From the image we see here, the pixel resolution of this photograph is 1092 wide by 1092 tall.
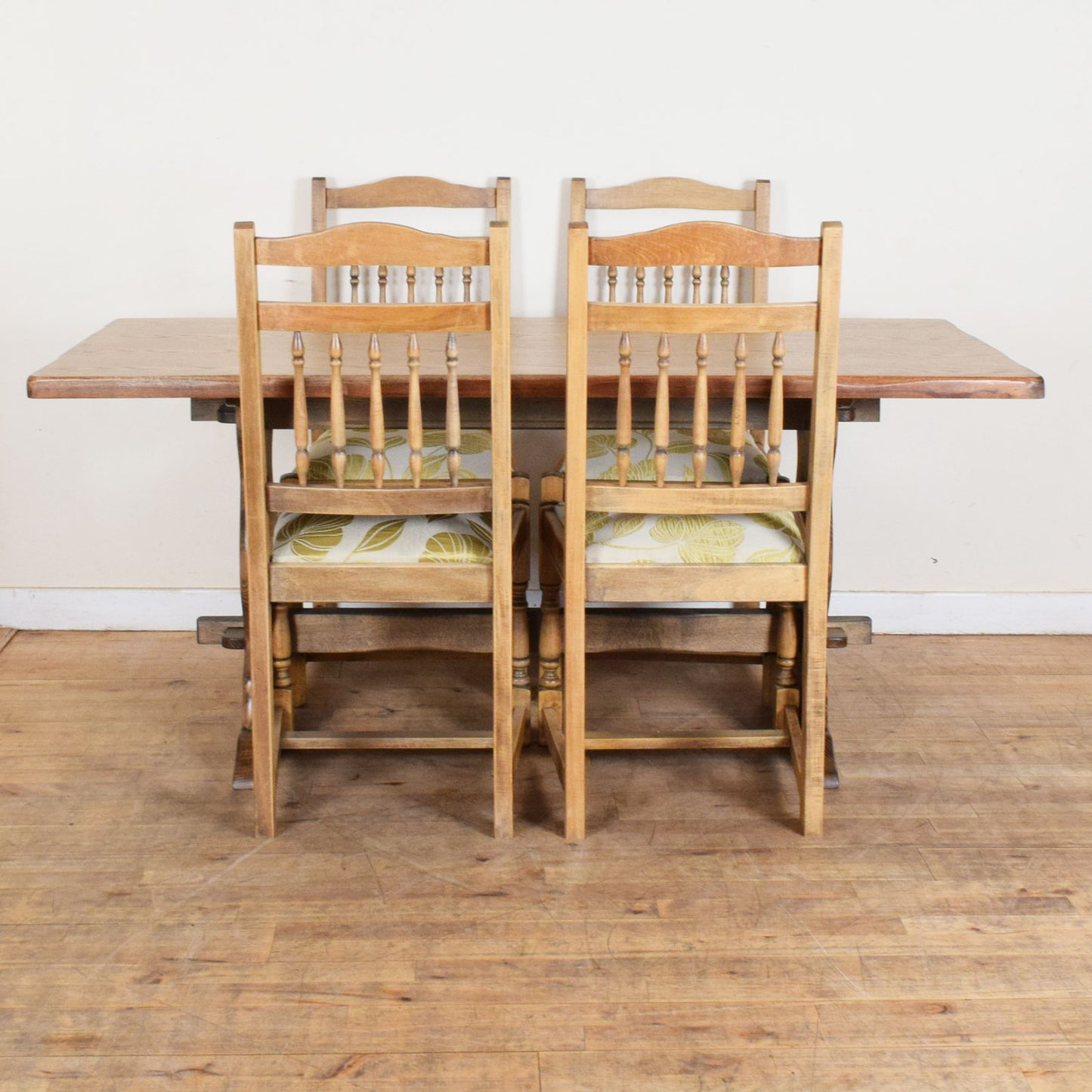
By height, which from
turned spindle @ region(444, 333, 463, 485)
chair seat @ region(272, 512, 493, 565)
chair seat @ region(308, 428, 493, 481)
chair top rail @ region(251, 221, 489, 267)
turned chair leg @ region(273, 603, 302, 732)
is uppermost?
chair top rail @ region(251, 221, 489, 267)

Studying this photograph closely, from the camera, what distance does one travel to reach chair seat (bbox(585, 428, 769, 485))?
2.33 metres

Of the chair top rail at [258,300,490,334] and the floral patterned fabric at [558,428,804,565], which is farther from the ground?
the chair top rail at [258,300,490,334]

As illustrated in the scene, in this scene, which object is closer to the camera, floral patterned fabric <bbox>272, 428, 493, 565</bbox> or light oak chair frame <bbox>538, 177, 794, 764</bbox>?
floral patterned fabric <bbox>272, 428, 493, 565</bbox>

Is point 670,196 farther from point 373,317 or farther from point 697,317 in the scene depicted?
point 373,317

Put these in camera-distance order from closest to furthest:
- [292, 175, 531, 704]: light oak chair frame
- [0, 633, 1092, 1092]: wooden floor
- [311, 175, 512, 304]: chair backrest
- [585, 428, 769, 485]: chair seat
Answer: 1. [0, 633, 1092, 1092]: wooden floor
2. [585, 428, 769, 485]: chair seat
3. [292, 175, 531, 704]: light oak chair frame
4. [311, 175, 512, 304]: chair backrest

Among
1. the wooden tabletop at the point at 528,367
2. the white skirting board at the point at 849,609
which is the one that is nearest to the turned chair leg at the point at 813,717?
the wooden tabletop at the point at 528,367

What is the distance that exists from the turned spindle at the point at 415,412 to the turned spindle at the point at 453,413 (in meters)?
0.05

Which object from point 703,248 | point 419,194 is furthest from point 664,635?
point 419,194

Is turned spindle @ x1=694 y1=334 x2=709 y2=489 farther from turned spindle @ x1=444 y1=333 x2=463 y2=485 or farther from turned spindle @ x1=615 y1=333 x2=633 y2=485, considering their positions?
turned spindle @ x1=444 y1=333 x2=463 y2=485

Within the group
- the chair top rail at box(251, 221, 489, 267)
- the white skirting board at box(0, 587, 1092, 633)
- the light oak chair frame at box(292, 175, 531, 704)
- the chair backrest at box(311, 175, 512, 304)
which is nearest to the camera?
the chair top rail at box(251, 221, 489, 267)

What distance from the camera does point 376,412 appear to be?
6.67ft

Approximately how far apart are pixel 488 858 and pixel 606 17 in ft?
5.82

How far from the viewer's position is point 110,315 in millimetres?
2986

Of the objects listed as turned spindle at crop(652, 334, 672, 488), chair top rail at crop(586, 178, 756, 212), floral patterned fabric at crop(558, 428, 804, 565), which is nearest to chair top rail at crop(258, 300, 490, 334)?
turned spindle at crop(652, 334, 672, 488)
